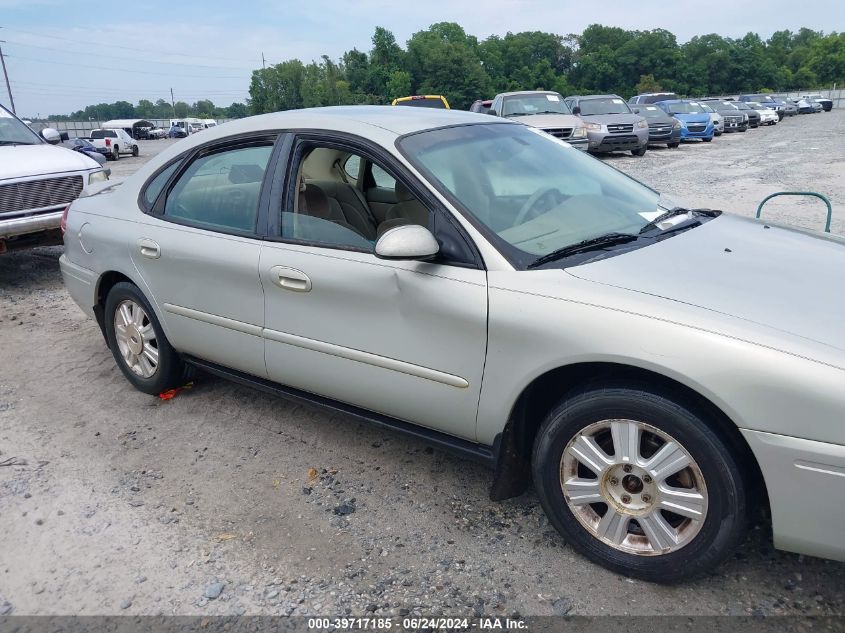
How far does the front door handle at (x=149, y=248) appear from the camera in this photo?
150 inches

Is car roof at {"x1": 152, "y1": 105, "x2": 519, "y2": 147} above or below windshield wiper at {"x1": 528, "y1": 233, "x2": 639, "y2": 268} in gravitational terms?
above

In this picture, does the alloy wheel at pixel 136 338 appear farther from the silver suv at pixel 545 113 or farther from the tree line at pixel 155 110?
the tree line at pixel 155 110

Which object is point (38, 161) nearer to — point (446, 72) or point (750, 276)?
point (750, 276)

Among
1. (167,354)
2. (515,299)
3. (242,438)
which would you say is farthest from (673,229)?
(167,354)

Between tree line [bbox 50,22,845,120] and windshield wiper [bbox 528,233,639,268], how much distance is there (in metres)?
88.3

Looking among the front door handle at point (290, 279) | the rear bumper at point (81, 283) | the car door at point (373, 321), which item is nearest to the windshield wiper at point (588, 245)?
the car door at point (373, 321)

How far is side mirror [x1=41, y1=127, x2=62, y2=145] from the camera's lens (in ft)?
28.0

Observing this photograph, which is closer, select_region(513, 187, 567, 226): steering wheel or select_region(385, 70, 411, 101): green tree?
select_region(513, 187, 567, 226): steering wheel

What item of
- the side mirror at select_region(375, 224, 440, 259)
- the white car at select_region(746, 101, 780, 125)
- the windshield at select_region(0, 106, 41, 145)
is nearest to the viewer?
the side mirror at select_region(375, 224, 440, 259)

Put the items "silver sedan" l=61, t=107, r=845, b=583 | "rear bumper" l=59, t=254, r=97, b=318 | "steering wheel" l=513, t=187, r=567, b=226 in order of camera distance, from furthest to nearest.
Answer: "rear bumper" l=59, t=254, r=97, b=318
"steering wheel" l=513, t=187, r=567, b=226
"silver sedan" l=61, t=107, r=845, b=583

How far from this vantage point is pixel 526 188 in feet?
10.6

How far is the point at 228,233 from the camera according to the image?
3510mm

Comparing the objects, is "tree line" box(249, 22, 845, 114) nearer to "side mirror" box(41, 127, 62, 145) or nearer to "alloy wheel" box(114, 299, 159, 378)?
"side mirror" box(41, 127, 62, 145)

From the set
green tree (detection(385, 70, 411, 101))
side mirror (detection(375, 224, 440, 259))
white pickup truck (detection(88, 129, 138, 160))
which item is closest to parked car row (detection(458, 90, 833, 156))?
side mirror (detection(375, 224, 440, 259))
